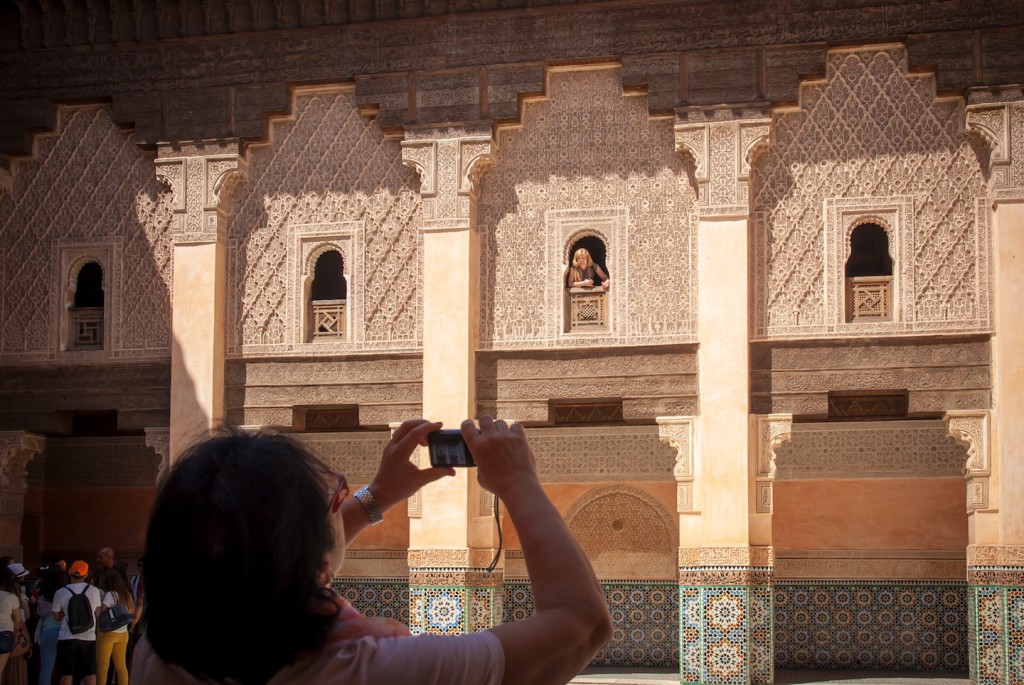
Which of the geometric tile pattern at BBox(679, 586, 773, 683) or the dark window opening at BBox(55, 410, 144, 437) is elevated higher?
the dark window opening at BBox(55, 410, 144, 437)

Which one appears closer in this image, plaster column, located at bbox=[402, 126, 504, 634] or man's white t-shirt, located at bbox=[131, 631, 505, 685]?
man's white t-shirt, located at bbox=[131, 631, 505, 685]

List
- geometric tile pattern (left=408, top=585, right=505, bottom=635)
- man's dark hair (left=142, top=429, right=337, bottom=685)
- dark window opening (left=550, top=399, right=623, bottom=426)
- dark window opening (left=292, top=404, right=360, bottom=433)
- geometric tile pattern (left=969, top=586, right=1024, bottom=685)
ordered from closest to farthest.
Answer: man's dark hair (left=142, top=429, right=337, bottom=685)
geometric tile pattern (left=969, top=586, right=1024, bottom=685)
geometric tile pattern (left=408, top=585, right=505, bottom=635)
dark window opening (left=292, top=404, right=360, bottom=433)
dark window opening (left=550, top=399, right=623, bottom=426)

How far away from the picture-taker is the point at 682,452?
36.1 ft

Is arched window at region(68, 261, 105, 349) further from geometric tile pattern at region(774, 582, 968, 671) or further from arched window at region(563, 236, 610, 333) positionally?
geometric tile pattern at region(774, 582, 968, 671)

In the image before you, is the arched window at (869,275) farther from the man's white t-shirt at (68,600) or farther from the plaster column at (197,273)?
the man's white t-shirt at (68,600)

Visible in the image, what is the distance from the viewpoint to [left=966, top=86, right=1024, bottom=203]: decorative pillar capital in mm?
10609

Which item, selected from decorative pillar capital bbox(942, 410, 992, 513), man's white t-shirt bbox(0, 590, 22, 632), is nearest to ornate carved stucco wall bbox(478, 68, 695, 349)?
decorative pillar capital bbox(942, 410, 992, 513)

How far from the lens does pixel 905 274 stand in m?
10.9

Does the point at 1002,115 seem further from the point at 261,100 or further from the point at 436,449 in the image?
the point at 436,449

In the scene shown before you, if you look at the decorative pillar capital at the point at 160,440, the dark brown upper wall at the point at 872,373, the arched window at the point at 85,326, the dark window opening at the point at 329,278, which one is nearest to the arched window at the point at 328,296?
the dark window opening at the point at 329,278

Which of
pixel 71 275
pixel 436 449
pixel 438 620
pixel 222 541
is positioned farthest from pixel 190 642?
pixel 71 275

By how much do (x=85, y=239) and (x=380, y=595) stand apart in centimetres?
451

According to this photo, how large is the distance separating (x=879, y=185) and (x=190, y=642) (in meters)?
10.2

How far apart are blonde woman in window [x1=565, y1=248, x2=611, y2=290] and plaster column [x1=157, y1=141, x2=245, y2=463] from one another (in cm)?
316
